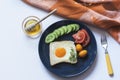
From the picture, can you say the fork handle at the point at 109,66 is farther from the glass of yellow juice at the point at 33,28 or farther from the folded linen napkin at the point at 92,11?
the glass of yellow juice at the point at 33,28

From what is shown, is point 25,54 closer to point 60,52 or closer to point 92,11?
point 60,52

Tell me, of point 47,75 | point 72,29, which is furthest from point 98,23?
point 47,75

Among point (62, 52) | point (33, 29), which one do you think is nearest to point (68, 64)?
point (62, 52)

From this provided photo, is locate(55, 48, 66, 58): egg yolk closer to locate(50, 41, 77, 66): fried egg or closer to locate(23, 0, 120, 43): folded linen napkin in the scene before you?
locate(50, 41, 77, 66): fried egg

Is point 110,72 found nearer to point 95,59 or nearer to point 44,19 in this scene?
point 95,59

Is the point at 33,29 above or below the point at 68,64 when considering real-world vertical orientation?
above

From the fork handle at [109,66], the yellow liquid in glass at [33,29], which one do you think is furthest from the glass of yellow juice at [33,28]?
the fork handle at [109,66]
